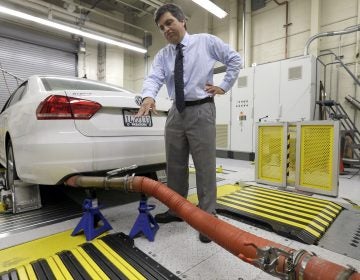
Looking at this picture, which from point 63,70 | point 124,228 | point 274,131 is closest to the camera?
point 124,228

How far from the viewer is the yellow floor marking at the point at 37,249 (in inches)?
55.7

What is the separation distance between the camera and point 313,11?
Result: 597 centimetres

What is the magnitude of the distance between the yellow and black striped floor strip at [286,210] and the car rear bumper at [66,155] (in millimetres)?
1088

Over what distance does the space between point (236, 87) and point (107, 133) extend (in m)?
5.02

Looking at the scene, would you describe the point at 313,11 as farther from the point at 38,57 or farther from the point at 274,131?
the point at 38,57

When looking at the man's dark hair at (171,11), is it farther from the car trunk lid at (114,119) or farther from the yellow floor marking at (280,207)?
the yellow floor marking at (280,207)

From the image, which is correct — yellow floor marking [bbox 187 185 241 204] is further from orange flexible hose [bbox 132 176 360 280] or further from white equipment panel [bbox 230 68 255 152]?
white equipment panel [bbox 230 68 255 152]

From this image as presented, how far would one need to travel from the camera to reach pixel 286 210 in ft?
7.57

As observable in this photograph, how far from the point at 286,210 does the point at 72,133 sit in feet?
6.58

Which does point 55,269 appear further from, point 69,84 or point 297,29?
point 297,29

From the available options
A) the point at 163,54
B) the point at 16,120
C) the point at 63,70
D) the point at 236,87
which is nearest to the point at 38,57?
the point at 63,70

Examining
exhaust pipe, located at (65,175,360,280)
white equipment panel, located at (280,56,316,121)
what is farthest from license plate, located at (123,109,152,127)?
white equipment panel, located at (280,56,316,121)

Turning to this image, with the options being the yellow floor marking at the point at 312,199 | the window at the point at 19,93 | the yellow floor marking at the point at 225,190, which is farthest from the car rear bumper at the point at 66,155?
the yellow floor marking at the point at 312,199

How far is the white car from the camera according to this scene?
171 centimetres
